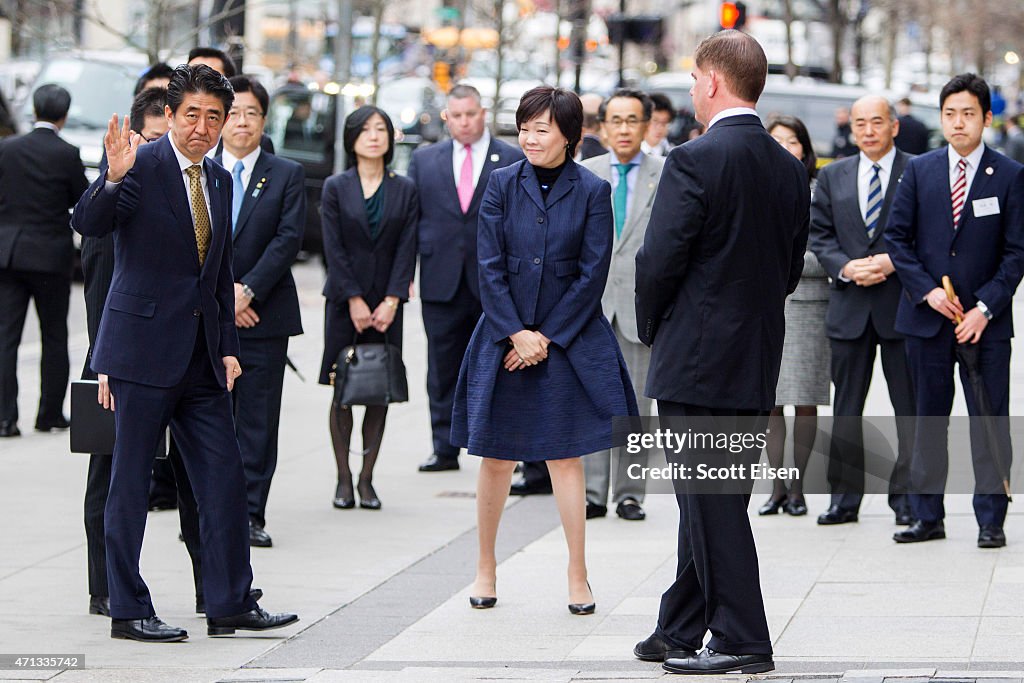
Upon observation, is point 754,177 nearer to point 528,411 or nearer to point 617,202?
point 528,411

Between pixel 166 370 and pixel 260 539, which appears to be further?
pixel 260 539

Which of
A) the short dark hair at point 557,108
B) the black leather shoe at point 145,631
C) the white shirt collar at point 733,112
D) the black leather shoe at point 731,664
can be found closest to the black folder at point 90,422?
the black leather shoe at point 145,631

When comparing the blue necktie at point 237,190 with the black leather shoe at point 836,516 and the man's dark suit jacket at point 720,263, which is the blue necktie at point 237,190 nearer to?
the black leather shoe at point 836,516

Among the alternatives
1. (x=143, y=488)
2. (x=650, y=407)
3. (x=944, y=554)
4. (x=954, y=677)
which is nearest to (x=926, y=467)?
(x=944, y=554)

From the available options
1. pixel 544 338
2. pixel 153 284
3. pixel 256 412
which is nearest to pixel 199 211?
pixel 153 284

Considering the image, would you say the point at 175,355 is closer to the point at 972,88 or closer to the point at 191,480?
the point at 191,480

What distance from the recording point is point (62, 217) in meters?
12.0

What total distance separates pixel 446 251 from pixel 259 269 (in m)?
2.13

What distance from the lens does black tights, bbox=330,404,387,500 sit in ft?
31.1

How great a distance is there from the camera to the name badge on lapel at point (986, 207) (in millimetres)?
8125

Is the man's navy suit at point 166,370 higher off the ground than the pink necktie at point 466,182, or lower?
lower

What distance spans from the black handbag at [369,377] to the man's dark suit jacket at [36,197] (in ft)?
10.6

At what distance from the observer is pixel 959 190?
8.23m

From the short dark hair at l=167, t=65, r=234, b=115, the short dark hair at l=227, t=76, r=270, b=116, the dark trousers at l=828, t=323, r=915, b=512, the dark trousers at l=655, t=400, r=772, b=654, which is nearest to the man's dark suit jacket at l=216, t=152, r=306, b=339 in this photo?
the short dark hair at l=227, t=76, r=270, b=116
